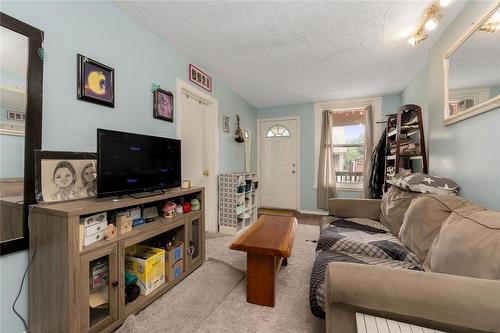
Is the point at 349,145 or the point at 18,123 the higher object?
the point at 349,145

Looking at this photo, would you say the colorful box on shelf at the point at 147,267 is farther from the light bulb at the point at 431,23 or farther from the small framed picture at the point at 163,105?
the light bulb at the point at 431,23

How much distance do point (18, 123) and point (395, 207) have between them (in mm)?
2832

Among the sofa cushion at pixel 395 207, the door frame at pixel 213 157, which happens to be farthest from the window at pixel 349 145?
the door frame at pixel 213 157

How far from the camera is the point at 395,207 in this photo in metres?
1.93

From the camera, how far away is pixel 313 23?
1921 mm

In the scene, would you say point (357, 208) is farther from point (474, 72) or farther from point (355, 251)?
point (474, 72)

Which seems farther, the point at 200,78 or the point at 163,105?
the point at 200,78

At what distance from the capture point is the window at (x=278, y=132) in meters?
4.75

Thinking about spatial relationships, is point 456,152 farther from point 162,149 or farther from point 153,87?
point 153,87

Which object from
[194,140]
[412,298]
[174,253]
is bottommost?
[174,253]

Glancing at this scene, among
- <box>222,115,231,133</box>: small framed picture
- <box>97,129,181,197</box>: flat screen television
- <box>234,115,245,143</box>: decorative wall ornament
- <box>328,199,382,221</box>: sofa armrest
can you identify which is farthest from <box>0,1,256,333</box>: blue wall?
<box>328,199,382,221</box>: sofa armrest

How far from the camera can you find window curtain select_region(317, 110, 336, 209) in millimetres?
4215

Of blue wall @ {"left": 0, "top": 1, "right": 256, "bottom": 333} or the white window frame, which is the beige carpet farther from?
the white window frame

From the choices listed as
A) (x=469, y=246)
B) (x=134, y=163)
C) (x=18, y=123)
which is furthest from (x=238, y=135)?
(x=469, y=246)
